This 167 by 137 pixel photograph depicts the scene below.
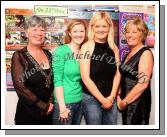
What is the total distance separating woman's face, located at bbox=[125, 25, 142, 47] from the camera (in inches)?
81.7

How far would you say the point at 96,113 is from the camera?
82.0 inches

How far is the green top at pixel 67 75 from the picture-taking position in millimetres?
2061

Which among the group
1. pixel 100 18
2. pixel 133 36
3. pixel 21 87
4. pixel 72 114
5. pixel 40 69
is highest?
pixel 100 18

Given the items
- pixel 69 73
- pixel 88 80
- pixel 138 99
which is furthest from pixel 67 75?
pixel 138 99

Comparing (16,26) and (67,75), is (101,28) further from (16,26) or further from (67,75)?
(16,26)

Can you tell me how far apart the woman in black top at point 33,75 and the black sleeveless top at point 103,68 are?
24 cm

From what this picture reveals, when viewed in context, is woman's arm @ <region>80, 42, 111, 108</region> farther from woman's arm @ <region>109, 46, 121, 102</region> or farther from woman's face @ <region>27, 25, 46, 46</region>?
woman's face @ <region>27, 25, 46, 46</region>

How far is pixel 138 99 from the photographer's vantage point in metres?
2.08

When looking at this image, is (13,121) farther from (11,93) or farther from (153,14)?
(153,14)

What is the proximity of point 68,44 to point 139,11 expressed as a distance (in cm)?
46

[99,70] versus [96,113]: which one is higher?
[99,70]

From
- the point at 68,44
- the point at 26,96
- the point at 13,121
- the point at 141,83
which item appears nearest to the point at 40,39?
the point at 68,44

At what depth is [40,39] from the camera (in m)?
2.07

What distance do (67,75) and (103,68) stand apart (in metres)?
0.21
